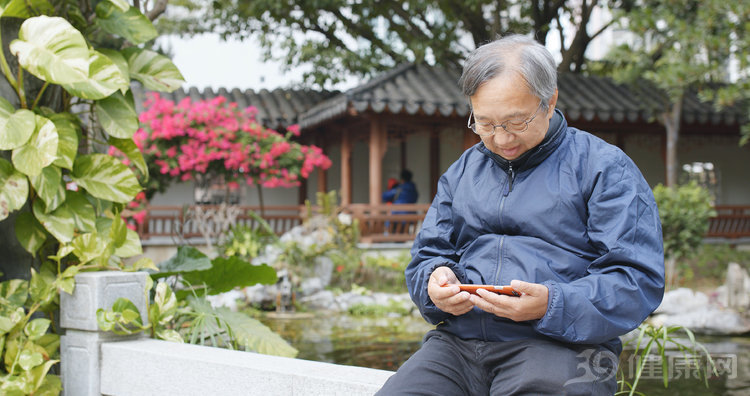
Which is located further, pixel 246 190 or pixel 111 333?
pixel 246 190

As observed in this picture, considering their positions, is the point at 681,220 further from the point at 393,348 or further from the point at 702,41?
the point at 393,348

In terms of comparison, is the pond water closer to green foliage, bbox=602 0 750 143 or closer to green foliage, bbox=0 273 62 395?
green foliage, bbox=0 273 62 395

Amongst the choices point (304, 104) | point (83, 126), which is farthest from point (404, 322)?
point (304, 104)

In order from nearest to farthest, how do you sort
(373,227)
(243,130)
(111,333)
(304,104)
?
(111,333) → (243,130) → (373,227) → (304,104)

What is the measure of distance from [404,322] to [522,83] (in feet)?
17.6

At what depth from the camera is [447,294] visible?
5.36 ft

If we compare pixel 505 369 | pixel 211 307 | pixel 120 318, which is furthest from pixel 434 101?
pixel 505 369

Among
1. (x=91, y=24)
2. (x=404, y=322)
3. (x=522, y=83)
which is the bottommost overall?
(x=404, y=322)

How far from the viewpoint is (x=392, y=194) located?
11227 millimetres

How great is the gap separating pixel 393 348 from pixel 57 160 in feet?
10.9

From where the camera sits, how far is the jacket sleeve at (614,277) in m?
1.52

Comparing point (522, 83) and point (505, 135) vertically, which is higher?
point (522, 83)

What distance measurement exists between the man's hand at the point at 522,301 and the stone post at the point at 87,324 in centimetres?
172

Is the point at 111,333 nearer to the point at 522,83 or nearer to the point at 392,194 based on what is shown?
the point at 522,83
